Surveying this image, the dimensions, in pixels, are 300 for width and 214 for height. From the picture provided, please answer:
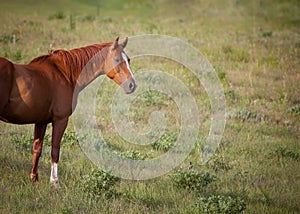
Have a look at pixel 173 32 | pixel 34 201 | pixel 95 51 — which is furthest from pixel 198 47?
pixel 34 201

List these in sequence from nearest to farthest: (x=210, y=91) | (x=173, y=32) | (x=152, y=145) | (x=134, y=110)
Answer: (x=152, y=145) < (x=134, y=110) < (x=210, y=91) < (x=173, y=32)

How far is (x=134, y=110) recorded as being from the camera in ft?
40.7

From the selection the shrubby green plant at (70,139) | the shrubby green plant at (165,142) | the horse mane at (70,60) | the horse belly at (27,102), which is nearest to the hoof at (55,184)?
the horse belly at (27,102)

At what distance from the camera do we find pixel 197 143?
1025 cm

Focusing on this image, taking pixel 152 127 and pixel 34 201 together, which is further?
pixel 152 127

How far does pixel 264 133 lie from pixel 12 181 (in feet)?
20.6

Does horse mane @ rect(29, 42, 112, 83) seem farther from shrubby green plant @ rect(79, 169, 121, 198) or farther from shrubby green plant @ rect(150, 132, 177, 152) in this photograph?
shrubby green plant @ rect(150, 132, 177, 152)

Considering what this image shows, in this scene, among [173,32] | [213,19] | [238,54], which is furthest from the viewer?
[213,19]

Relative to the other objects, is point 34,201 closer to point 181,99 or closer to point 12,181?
point 12,181

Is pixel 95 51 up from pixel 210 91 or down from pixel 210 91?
up

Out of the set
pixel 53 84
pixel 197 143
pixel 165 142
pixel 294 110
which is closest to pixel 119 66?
pixel 53 84

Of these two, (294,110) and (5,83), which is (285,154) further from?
(5,83)

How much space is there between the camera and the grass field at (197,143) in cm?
690

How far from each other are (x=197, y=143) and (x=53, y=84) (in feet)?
13.0
